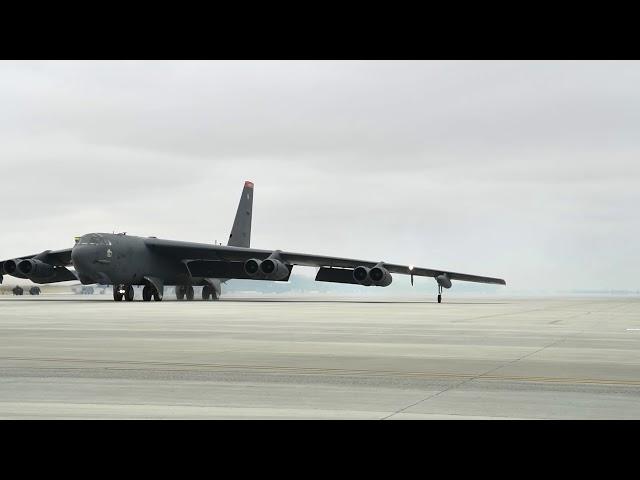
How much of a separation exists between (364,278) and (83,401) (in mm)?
40745

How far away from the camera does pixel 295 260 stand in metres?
51.3

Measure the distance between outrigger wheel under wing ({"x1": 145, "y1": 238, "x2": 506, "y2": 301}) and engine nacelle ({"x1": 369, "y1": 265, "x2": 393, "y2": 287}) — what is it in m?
0.25

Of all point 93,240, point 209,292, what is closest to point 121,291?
point 93,240

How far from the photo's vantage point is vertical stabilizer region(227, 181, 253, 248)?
64.4m

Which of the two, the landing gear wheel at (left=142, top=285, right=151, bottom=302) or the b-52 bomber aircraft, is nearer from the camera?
the b-52 bomber aircraft

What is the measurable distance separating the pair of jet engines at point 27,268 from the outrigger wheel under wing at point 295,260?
23.4ft

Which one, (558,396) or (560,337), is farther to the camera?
(560,337)

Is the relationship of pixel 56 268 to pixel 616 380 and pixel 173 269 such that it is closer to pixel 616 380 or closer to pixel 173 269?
pixel 173 269

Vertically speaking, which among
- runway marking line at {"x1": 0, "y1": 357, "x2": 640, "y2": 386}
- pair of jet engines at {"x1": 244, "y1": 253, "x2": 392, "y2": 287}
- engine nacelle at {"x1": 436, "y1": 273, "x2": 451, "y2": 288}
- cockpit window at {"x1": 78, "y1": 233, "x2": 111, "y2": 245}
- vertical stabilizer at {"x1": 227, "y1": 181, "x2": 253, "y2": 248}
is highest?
vertical stabilizer at {"x1": 227, "y1": 181, "x2": 253, "y2": 248}

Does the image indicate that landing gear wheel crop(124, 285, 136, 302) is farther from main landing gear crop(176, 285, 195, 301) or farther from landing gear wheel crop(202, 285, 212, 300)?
landing gear wheel crop(202, 285, 212, 300)

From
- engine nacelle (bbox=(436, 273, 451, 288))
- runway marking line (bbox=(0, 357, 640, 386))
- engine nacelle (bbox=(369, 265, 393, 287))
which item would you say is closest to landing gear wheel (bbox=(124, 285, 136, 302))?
engine nacelle (bbox=(369, 265, 393, 287))
